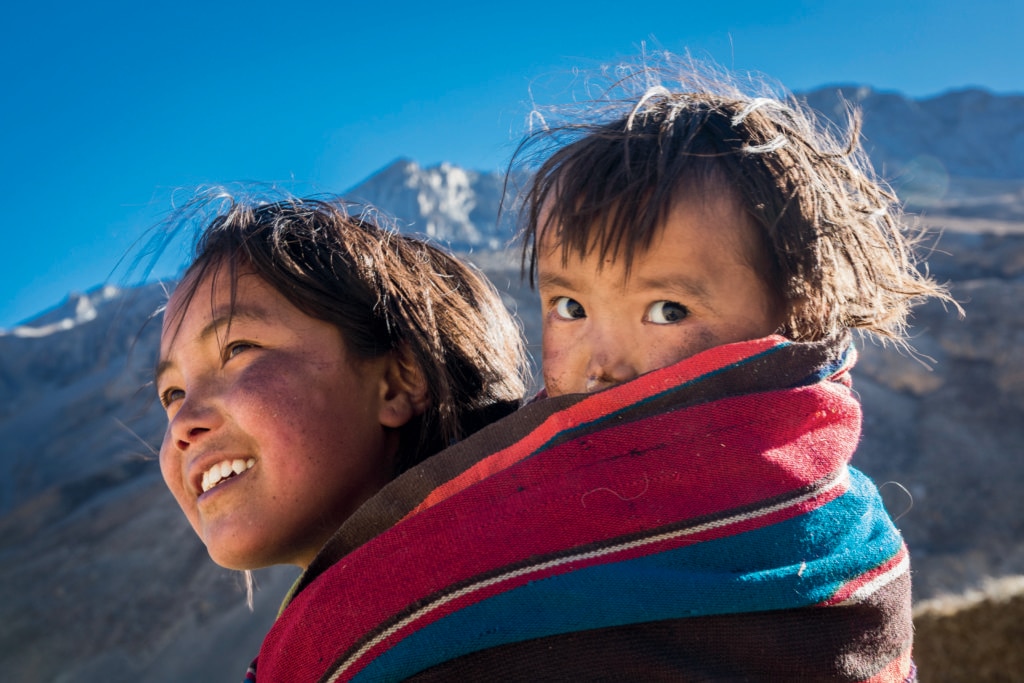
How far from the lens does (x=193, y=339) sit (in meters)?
1.55

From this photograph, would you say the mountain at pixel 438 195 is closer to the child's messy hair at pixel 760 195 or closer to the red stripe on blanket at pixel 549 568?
the child's messy hair at pixel 760 195

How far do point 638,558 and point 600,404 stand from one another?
0.22 m

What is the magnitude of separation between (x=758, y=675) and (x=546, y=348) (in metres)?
0.72

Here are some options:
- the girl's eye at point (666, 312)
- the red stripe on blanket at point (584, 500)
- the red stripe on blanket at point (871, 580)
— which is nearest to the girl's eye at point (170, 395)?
the red stripe on blanket at point (584, 500)

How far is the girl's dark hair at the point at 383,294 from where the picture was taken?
5.16 ft

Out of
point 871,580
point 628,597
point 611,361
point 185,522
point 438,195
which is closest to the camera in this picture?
point 628,597

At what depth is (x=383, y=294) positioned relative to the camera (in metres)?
1.61

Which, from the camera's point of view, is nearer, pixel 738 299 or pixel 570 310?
pixel 738 299

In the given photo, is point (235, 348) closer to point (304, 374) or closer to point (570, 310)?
point (304, 374)

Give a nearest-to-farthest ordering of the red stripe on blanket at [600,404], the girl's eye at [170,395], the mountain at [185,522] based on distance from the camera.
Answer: the red stripe on blanket at [600,404], the girl's eye at [170,395], the mountain at [185,522]

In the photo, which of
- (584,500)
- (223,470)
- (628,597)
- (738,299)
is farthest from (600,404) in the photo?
(223,470)

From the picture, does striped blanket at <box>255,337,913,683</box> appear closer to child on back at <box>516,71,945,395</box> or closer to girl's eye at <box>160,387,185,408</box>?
child on back at <box>516,71,945,395</box>

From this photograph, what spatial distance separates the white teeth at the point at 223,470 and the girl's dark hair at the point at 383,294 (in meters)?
0.28

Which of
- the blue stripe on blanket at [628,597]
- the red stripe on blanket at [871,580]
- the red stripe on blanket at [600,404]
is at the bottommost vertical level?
the red stripe on blanket at [871,580]
